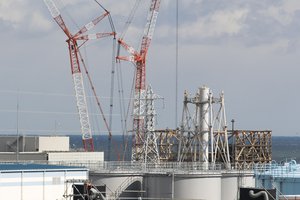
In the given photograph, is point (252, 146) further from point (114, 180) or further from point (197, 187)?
point (114, 180)

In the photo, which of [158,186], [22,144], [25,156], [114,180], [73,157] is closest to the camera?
[158,186]

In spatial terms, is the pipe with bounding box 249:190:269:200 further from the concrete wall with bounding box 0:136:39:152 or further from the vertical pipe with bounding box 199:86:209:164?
the concrete wall with bounding box 0:136:39:152

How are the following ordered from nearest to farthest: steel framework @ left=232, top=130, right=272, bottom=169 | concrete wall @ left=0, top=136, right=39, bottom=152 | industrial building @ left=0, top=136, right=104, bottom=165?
1. industrial building @ left=0, top=136, right=104, bottom=165
2. steel framework @ left=232, top=130, right=272, bottom=169
3. concrete wall @ left=0, top=136, right=39, bottom=152

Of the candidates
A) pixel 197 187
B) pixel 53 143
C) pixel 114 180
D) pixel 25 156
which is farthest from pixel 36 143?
pixel 197 187

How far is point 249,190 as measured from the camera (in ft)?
174

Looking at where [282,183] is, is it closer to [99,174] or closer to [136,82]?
[99,174]

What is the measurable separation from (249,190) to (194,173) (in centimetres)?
3936

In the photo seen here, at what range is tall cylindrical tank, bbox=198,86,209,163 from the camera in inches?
4119

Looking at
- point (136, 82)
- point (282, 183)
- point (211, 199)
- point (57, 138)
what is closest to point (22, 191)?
point (211, 199)

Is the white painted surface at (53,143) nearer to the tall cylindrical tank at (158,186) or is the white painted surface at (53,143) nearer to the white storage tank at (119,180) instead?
the white storage tank at (119,180)

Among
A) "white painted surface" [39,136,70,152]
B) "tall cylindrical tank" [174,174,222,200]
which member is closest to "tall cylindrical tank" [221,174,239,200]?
"tall cylindrical tank" [174,174,222,200]

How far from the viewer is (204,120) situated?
4156 inches

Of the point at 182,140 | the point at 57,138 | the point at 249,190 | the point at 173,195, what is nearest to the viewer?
the point at 249,190

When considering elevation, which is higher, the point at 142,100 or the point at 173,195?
the point at 142,100
